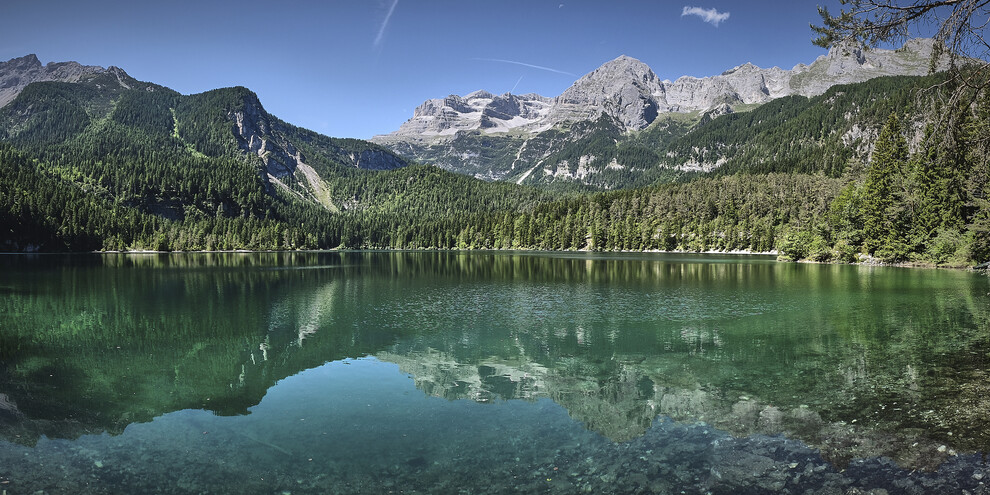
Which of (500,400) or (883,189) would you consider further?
(883,189)

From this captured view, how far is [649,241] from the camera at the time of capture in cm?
18188

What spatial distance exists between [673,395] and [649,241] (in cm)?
17208

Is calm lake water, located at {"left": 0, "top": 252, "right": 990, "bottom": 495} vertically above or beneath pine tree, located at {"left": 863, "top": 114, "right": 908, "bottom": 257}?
beneath

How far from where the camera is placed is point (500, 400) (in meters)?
16.8

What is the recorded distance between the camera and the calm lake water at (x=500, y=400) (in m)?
11.1

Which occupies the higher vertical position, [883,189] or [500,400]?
[883,189]

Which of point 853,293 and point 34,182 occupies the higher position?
point 34,182

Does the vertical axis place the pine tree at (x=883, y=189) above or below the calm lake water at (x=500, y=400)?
above

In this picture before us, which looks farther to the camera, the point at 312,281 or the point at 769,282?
the point at 312,281

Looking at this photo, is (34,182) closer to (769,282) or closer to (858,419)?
(769,282)

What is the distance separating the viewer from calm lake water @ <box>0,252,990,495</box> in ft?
36.4

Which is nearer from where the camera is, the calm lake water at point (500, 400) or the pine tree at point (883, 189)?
the calm lake water at point (500, 400)

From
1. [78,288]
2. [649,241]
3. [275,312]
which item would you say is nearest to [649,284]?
[275,312]

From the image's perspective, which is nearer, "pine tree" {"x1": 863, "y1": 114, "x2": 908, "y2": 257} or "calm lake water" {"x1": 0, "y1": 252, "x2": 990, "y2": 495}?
"calm lake water" {"x1": 0, "y1": 252, "x2": 990, "y2": 495}
